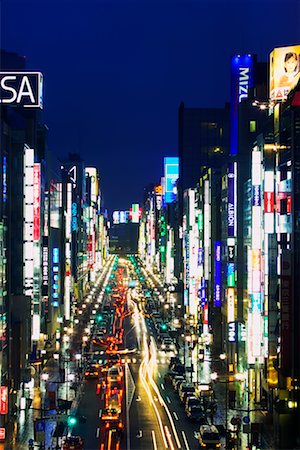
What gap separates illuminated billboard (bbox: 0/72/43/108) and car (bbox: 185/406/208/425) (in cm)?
2128

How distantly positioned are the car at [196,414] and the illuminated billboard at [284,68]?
18.3 metres

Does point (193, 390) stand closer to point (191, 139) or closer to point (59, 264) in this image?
point (59, 264)

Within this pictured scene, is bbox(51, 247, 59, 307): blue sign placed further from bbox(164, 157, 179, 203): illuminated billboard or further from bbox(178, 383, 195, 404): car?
bbox(164, 157, 179, 203): illuminated billboard

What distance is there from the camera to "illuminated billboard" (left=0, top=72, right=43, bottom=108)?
2100 inches

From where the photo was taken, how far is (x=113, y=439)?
4144 centimetres

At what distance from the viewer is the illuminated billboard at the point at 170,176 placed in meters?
175

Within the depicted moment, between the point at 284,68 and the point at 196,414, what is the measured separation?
66.6 feet

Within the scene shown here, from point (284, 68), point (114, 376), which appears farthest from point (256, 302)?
point (284, 68)

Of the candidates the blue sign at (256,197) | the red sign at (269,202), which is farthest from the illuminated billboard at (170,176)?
the red sign at (269,202)

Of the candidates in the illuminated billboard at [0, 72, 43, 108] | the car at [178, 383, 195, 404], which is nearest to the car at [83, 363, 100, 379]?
the car at [178, 383, 195, 404]

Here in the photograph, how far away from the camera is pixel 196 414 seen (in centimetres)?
4659

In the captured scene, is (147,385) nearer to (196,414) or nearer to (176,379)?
(176,379)

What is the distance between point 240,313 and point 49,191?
25672 millimetres

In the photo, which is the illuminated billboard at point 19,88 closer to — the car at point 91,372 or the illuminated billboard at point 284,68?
the illuminated billboard at point 284,68
